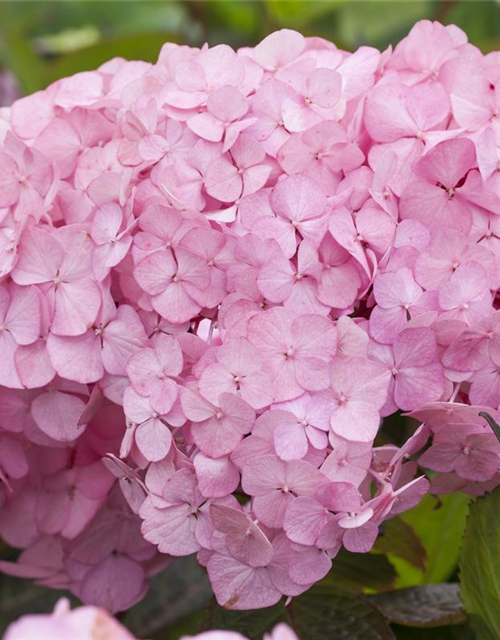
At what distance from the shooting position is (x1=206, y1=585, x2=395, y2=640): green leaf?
0.54m

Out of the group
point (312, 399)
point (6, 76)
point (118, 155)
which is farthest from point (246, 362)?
point (6, 76)

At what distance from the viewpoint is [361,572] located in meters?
0.63

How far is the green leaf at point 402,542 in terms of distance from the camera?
601 millimetres

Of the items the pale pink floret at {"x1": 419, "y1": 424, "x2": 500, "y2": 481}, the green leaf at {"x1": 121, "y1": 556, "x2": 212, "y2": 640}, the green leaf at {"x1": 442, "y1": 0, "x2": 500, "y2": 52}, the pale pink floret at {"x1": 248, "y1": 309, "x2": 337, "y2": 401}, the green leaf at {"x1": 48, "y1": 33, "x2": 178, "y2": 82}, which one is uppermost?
the pale pink floret at {"x1": 248, "y1": 309, "x2": 337, "y2": 401}

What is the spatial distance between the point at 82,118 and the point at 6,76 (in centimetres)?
73

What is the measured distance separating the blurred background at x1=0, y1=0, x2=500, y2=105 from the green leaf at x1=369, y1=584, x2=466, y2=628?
1.79ft

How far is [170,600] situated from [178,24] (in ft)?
3.06

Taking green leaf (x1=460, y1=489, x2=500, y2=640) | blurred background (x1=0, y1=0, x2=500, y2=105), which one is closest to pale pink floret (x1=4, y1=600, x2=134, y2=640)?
green leaf (x1=460, y1=489, x2=500, y2=640)

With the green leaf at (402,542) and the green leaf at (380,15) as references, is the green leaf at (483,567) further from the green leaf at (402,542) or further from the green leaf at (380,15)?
the green leaf at (380,15)

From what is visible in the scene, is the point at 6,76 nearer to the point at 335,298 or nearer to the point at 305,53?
the point at 305,53

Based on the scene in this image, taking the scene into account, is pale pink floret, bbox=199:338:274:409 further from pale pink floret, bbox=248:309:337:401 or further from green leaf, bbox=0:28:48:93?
green leaf, bbox=0:28:48:93

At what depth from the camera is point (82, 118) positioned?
0.55 metres

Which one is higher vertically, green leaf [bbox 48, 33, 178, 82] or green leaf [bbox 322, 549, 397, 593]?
green leaf [bbox 48, 33, 178, 82]

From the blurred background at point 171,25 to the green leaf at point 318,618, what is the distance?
574 mm
